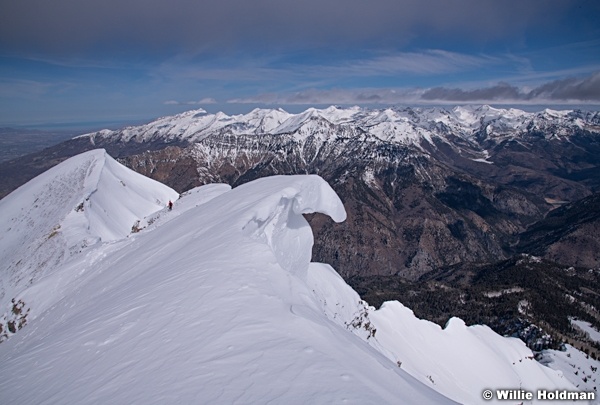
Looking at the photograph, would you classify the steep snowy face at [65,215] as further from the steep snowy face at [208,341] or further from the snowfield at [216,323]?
the steep snowy face at [208,341]

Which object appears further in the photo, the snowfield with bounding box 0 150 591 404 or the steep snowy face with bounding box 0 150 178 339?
the steep snowy face with bounding box 0 150 178 339

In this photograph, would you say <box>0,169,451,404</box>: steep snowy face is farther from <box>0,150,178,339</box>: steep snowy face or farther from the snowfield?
<box>0,150,178,339</box>: steep snowy face

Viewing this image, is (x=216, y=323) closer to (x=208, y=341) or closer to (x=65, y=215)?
(x=208, y=341)

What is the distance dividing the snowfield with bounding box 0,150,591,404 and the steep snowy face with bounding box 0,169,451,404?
0.17ft

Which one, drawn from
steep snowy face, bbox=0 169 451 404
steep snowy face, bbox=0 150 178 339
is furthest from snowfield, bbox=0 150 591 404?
steep snowy face, bbox=0 150 178 339

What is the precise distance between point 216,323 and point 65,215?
119ft

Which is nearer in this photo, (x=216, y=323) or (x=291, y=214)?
(x=216, y=323)

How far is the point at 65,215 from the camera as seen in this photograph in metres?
37.9

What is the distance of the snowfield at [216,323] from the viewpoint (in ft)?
26.8

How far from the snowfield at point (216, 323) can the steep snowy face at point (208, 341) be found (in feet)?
0.17

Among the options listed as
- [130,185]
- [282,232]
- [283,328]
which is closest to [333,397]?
[283,328]

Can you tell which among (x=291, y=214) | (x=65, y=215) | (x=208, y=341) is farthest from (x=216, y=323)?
(x=65, y=215)

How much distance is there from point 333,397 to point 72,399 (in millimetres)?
6694

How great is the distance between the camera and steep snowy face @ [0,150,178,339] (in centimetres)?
3222
